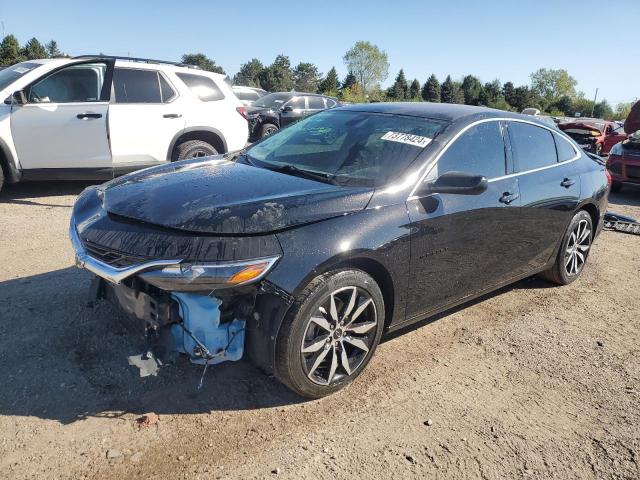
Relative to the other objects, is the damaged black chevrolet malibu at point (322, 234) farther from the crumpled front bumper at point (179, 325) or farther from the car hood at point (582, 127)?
the car hood at point (582, 127)

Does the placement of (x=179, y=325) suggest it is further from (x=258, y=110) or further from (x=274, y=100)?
(x=274, y=100)

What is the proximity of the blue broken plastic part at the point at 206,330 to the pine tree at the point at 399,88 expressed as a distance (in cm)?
7246

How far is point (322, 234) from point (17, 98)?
554 centimetres

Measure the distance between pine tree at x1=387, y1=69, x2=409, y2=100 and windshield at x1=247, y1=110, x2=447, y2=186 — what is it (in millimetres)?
70706

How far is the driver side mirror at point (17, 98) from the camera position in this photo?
632cm

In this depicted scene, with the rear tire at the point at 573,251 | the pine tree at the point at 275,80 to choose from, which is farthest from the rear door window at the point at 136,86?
the pine tree at the point at 275,80

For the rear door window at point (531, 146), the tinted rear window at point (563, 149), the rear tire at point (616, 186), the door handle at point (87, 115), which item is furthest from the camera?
the rear tire at point (616, 186)

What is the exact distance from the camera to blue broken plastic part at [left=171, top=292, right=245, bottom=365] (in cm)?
255

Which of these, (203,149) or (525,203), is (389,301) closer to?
(525,203)

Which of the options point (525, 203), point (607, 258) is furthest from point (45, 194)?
point (607, 258)

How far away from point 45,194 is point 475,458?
6.87 meters

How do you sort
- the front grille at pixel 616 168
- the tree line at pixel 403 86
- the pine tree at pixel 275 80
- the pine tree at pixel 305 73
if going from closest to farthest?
1. the front grille at pixel 616 168
2. the tree line at pixel 403 86
3. the pine tree at pixel 275 80
4. the pine tree at pixel 305 73

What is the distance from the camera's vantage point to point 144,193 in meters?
3.01

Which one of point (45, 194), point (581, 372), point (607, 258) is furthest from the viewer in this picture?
point (45, 194)
